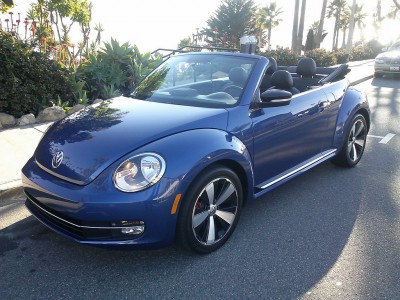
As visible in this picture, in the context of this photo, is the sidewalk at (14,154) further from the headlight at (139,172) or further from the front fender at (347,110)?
the front fender at (347,110)

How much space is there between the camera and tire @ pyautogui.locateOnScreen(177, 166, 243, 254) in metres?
2.69

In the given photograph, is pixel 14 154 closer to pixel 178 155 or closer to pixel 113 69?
pixel 178 155

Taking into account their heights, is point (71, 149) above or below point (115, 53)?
below

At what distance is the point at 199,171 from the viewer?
2695 mm

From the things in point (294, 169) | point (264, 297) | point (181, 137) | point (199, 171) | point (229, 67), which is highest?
point (229, 67)

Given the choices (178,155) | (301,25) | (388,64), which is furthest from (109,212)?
(301,25)

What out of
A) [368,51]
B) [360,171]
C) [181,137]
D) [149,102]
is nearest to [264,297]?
[181,137]

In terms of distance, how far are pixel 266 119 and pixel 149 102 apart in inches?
43.3

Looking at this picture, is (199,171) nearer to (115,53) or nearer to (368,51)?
(115,53)

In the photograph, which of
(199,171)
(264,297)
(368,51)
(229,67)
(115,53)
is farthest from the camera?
(368,51)

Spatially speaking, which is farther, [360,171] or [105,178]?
[360,171]

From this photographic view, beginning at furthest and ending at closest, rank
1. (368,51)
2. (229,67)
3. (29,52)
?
(368,51)
(29,52)
(229,67)

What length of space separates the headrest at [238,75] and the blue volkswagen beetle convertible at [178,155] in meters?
0.01

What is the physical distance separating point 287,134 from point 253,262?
1308 mm
